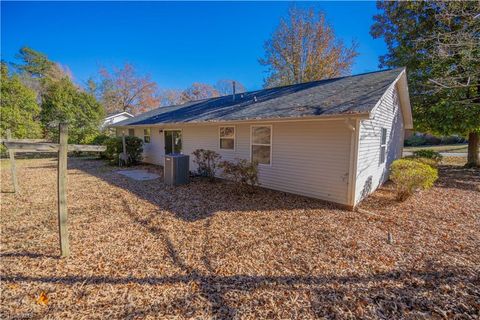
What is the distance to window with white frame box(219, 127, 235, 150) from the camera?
853cm

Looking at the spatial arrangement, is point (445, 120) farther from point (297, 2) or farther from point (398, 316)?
point (297, 2)

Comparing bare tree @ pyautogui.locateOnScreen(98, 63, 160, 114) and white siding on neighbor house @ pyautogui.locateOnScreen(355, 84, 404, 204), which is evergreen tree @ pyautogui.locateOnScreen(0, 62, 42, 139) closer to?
bare tree @ pyautogui.locateOnScreen(98, 63, 160, 114)

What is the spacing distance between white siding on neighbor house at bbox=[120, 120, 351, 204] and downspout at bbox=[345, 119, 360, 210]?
0.12m

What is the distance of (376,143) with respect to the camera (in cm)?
698

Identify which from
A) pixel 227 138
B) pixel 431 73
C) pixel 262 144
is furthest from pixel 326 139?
pixel 431 73

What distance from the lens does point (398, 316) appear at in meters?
2.30

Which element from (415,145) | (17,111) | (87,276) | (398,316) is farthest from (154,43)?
(415,145)

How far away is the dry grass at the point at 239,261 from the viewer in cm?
243

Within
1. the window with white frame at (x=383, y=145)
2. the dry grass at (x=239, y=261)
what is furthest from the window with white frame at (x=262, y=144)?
the window with white frame at (x=383, y=145)

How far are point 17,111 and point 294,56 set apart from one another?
71.1 feet

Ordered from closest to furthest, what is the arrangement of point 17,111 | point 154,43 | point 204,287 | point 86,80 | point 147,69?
point 204,287 → point 17,111 → point 154,43 → point 86,80 → point 147,69

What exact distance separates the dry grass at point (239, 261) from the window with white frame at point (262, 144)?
1894mm

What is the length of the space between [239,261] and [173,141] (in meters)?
9.59

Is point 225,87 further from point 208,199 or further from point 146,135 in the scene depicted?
point 208,199
